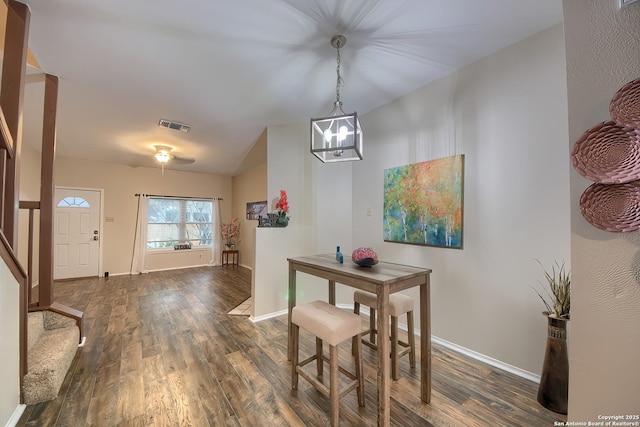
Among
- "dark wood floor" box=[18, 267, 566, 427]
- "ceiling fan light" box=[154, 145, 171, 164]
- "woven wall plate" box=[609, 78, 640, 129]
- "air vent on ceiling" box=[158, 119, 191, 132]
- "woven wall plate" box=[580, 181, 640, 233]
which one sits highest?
"air vent on ceiling" box=[158, 119, 191, 132]

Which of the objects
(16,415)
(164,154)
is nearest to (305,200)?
(164,154)

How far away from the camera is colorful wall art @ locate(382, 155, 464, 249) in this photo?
7.72 ft

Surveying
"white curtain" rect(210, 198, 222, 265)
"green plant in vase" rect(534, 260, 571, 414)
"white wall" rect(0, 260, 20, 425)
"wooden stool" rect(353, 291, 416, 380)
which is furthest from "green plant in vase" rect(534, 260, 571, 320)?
"white curtain" rect(210, 198, 222, 265)

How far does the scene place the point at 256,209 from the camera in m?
5.99

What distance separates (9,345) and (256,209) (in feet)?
15.1

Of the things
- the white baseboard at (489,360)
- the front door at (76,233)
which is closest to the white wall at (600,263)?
the white baseboard at (489,360)

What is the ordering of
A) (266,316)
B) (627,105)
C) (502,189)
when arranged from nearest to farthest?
(627,105)
(502,189)
(266,316)

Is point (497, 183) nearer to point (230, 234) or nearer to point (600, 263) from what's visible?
point (600, 263)

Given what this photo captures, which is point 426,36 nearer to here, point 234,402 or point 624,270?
point 624,270

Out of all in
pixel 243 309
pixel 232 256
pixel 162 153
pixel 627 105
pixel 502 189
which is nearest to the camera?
pixel 627 105

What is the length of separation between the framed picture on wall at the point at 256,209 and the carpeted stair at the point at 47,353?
3658 mm

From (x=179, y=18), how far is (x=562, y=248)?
3.25 metres

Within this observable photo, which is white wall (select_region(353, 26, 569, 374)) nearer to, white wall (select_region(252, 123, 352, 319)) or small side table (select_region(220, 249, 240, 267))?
white wall (select_region(252, 123, 352, 319))

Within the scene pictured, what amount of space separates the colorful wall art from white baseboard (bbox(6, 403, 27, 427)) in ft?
10.5
